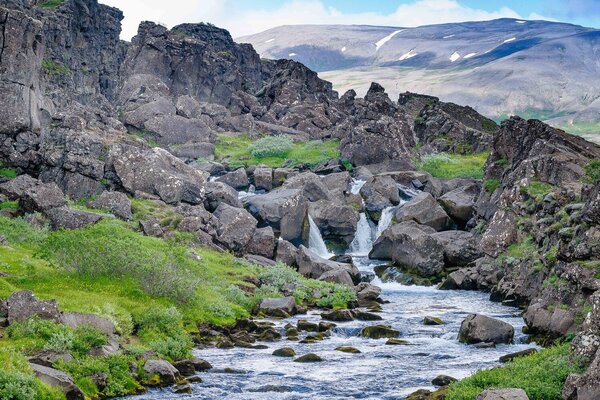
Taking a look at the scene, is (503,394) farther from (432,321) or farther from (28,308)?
(432,321)

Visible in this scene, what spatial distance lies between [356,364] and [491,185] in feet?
152

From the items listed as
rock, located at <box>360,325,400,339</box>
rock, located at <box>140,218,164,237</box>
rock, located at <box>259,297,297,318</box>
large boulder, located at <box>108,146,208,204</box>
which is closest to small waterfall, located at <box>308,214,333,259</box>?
large boulder, located at <box>108,146,208,204</box>

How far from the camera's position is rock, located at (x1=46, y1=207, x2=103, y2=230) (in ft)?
183

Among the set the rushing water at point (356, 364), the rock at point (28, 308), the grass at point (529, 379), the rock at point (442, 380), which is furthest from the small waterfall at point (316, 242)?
the grass at point (529, 379)

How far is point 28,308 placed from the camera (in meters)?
32.2

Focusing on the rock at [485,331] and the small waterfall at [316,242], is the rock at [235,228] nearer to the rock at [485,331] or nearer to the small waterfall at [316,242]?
the small waterfall at [316,242]

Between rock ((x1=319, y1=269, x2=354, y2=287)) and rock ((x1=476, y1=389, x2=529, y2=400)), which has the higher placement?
rock ((x1=476, y1=389, x2=529, y2=400))

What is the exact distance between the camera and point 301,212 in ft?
242

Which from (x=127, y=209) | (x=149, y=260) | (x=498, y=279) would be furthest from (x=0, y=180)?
(x=498, y=279)

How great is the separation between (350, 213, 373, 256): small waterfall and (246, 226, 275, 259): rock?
1424 centimetres

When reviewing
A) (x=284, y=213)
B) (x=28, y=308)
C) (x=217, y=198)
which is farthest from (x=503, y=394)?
(x=217, y=198)

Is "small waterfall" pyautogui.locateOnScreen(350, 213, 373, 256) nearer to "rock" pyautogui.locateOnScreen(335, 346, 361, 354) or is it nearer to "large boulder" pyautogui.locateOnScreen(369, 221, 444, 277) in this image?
"large boulder" pyautogui.locateOnScreen(369, 221, 444, 277)

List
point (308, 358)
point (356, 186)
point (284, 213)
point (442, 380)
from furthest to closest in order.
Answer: point (356, 186)
point (284, 213)
point (308, 358)
point (442, 380)

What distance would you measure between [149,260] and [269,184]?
48.5m
